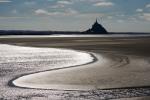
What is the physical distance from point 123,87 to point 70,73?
5.45 metres

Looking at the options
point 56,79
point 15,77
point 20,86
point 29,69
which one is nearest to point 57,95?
point 20,86

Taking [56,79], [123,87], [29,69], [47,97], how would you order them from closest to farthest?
[47,97], [123,87], [56,79], [29,69]

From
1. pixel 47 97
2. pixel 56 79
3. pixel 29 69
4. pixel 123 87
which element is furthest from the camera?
pixel 29 69

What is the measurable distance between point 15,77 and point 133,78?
649cm

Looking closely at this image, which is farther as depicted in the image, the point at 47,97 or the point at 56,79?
the point at 56,79

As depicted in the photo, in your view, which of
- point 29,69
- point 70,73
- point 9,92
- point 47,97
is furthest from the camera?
point 29,69

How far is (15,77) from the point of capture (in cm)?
1919

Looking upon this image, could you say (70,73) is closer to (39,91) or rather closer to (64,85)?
(64,85)

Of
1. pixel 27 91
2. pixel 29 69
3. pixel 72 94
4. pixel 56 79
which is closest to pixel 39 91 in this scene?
pixel 27 91

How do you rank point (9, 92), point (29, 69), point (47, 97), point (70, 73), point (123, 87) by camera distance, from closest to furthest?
point (47, 97) < point (9, 92) < point (123, 87) < point (70, 73) < point (29, 69)

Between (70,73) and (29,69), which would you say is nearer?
(70,73)

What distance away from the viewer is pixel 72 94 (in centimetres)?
1426

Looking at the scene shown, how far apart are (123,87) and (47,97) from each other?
13.2 feet

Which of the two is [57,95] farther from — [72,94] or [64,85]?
[64,85]
